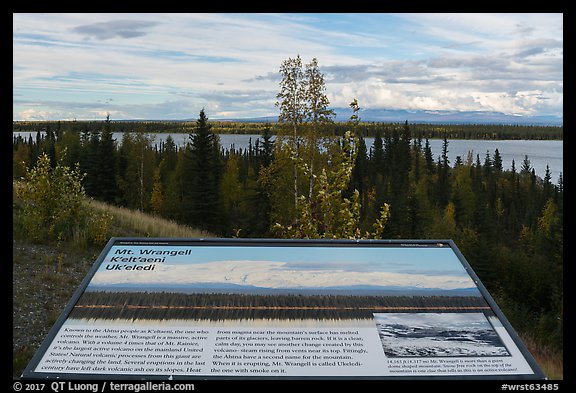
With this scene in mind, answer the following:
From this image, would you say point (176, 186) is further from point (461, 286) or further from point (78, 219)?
point (461, 286)

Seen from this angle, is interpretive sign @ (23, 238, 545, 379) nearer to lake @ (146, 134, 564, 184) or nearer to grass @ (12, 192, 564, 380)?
grass @ (12, 192, 564, 380)

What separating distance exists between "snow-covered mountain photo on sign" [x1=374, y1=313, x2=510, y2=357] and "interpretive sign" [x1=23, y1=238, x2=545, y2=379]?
11 millimetres

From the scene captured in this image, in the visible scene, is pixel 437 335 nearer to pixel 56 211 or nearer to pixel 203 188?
pixel 56 211

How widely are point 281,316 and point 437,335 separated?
1.34 metres

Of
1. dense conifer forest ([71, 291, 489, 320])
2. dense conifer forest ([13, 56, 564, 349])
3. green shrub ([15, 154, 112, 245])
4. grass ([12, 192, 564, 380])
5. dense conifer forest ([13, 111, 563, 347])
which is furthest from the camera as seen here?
dense conifer forest ([13, 111, 563, 347])

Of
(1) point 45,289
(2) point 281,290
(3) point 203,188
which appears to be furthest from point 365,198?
(2) point 281,290

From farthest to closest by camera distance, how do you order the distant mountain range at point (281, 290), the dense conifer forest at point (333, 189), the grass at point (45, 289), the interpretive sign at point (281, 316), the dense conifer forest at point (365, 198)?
the dense conifer forest at point (365, 198) → the dense conifer forest at point (333, 189) → the grass at point (45, 289) → the distant mountain range at point (281, 290) → the interpretive sign at point (281, 316)

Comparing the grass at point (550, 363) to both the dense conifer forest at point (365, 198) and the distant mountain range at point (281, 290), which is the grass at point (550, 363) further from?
the dense conifer forest at point (365, 198)

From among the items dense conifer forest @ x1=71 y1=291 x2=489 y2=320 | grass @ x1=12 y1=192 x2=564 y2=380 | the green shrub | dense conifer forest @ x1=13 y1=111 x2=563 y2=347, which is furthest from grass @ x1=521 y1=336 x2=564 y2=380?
dense conifer forest @ x1=13 y1=111 x2=563 y2=347

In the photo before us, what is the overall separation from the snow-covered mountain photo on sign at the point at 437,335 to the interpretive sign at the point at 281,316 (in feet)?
0.04

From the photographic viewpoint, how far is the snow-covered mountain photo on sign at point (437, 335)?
14.7ft

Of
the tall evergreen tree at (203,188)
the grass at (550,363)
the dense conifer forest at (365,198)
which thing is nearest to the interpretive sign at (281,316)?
the grass at (550,363)

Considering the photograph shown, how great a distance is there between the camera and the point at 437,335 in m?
4.66

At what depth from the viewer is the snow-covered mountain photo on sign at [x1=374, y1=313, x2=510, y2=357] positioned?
176 inches
